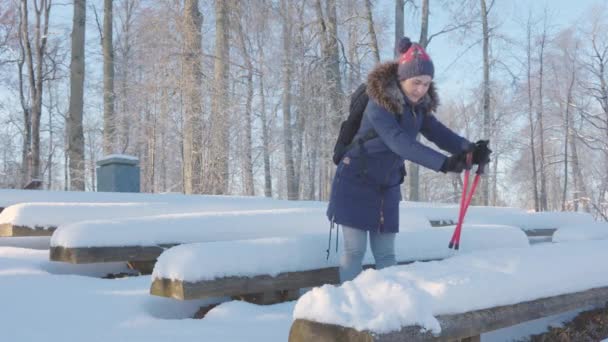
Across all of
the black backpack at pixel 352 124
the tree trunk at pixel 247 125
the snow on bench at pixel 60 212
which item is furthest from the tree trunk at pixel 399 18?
the black backpack at pixel 352 124

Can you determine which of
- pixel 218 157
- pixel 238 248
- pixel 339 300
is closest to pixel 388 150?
pixel 238 248

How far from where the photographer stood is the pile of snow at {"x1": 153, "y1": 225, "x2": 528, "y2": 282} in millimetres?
3164

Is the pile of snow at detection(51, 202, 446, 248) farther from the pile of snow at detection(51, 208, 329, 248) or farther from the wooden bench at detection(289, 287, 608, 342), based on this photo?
the wooden bench at detection(289, 287, 608, 342)

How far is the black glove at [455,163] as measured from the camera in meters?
2.74

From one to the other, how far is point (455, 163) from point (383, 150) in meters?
0.48

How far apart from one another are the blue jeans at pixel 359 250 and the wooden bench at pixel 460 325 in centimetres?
87

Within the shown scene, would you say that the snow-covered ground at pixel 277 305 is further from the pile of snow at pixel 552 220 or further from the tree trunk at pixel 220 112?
the tree trunk at pixel 220 112

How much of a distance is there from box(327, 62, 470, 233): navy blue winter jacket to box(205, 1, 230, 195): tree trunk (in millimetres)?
9733

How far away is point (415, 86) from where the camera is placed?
3109 millimetres

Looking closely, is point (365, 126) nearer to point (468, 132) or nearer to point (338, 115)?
point (338, 115)

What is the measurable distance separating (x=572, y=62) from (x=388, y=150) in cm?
2763

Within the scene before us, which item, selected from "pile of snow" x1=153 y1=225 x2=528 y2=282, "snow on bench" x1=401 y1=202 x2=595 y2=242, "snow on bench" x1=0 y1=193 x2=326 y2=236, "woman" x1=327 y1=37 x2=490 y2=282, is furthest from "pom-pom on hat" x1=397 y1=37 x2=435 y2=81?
"snow on bench" x1=401 y1=202 x2=595 y2=242

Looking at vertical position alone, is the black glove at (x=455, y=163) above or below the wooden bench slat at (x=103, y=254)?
above

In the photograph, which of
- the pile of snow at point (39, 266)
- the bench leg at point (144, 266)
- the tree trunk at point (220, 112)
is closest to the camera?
the pile of snow at point (39, 266)
